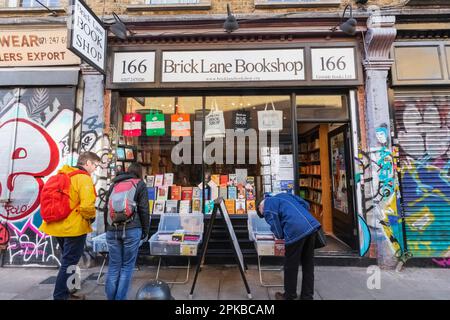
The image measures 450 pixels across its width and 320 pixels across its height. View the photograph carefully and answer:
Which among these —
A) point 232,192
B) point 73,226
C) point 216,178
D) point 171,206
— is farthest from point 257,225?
point 73,226

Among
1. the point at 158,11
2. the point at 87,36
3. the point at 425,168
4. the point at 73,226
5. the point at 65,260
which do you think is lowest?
the point at 65,260

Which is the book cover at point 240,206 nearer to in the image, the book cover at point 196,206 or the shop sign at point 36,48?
the book cover at point 196,206

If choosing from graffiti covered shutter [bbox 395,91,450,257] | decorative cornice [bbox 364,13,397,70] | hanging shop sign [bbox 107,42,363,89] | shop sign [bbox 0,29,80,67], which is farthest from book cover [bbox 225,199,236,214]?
shop sign [bbox 0,29,80,67]

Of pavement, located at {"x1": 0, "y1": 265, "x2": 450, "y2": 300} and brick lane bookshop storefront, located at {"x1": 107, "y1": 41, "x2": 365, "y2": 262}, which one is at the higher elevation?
brick lane bookshop storefront, located at {"x1": 107, "y1": 41, "x2": 365, "y2": 262}

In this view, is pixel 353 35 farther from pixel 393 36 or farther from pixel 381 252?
pixel 381 252

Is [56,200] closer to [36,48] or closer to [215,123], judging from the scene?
[215,123]

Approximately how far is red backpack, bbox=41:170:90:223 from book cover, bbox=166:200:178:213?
243 cm

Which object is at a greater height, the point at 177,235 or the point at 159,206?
the point at 159,206

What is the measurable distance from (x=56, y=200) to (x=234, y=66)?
4.21 metres

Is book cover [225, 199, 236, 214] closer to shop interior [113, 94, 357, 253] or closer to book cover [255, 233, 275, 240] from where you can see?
shop interior [113, 94, 357, 253]

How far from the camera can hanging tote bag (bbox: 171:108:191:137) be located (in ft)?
20.2

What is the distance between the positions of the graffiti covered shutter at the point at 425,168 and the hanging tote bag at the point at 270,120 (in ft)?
8.00

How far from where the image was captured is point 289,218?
12.2ft

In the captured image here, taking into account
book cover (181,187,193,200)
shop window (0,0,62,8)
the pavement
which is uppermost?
shop window (0,0,62,8)
